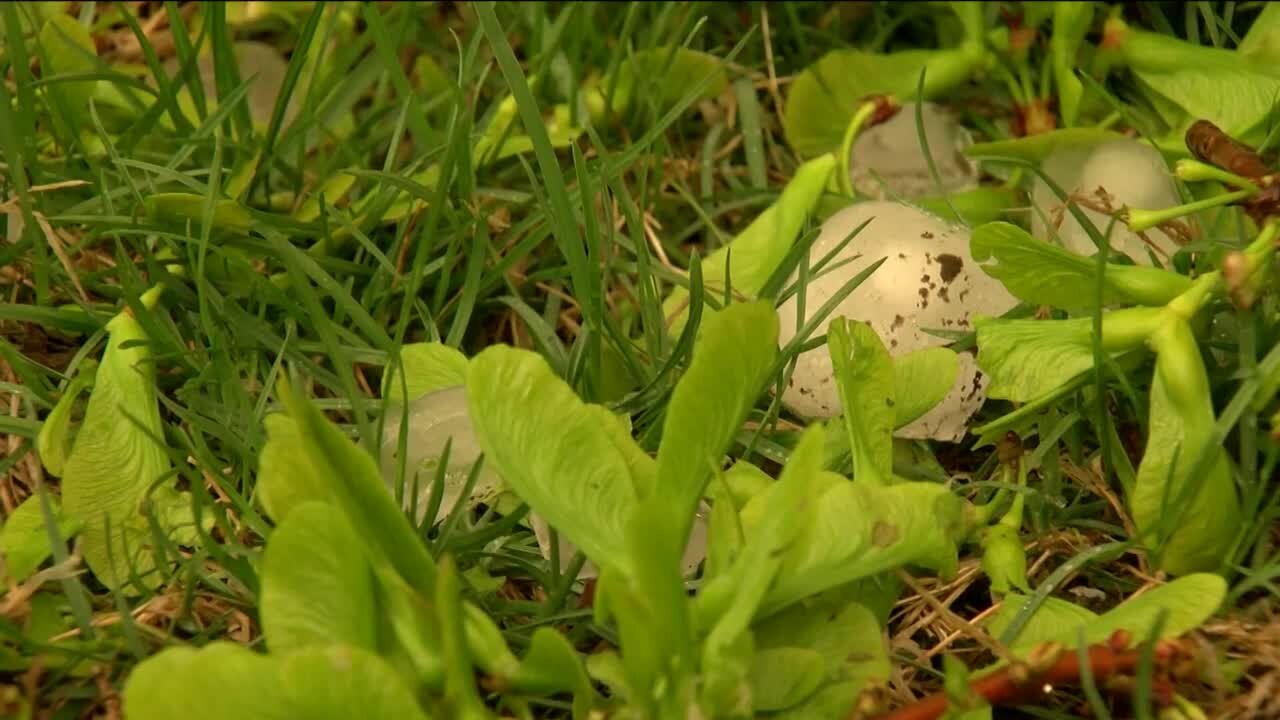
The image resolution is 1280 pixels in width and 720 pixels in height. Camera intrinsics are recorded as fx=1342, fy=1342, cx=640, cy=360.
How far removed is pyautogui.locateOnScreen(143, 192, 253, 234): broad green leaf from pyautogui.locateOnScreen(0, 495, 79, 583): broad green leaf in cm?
18

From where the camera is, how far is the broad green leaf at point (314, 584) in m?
0.51

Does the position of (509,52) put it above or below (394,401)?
above

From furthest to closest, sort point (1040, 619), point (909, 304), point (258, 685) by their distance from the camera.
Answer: point (909, 304) < point (1040, 619) < point (258, 685)

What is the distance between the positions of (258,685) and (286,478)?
0.08 m

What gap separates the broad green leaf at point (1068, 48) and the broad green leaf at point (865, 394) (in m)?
0.32

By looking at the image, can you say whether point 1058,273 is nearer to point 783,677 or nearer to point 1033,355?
point 1033,355

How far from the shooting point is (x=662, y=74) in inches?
36.6

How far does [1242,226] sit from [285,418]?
1.67 feet

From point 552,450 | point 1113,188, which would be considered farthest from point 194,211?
point 1113,188

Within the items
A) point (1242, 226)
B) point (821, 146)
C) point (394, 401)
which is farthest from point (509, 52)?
point (1242, 226)

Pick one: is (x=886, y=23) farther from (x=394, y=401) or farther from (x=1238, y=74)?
(x=394, y=401)

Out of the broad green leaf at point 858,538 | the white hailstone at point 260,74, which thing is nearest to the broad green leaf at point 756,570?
the broad green leaf at point 858,538

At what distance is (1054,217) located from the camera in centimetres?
78

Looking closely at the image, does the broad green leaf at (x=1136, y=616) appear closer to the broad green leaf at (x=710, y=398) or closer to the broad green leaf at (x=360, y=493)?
the broad green leaf at (x=710, y=398)
